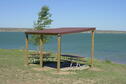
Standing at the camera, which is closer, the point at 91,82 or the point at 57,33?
the point at 91,82

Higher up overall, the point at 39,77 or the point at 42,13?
the point at 42,13

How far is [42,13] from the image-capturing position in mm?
20438

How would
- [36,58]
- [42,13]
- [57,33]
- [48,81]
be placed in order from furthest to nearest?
[42,13], [36,58], [57,33], [48,81]

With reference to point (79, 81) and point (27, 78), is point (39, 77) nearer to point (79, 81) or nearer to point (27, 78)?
point (27, 78)

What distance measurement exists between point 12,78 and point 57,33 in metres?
3.05

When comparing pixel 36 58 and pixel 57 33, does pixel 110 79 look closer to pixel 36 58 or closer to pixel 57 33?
pixel 57 33

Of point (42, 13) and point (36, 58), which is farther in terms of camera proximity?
point (42, 13)

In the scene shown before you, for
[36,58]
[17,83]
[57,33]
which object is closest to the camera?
[17,83]

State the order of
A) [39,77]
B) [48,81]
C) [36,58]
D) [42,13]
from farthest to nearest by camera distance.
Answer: [42,13], [36,58], [39,77], [48,81]

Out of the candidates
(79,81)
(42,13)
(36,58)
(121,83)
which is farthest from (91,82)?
(42,13)

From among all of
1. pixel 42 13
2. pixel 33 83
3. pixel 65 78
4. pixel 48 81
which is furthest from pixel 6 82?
pixel 42 13

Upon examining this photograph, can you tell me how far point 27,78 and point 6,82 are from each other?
108 cm

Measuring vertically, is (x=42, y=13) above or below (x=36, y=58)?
above

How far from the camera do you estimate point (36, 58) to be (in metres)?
14.7
